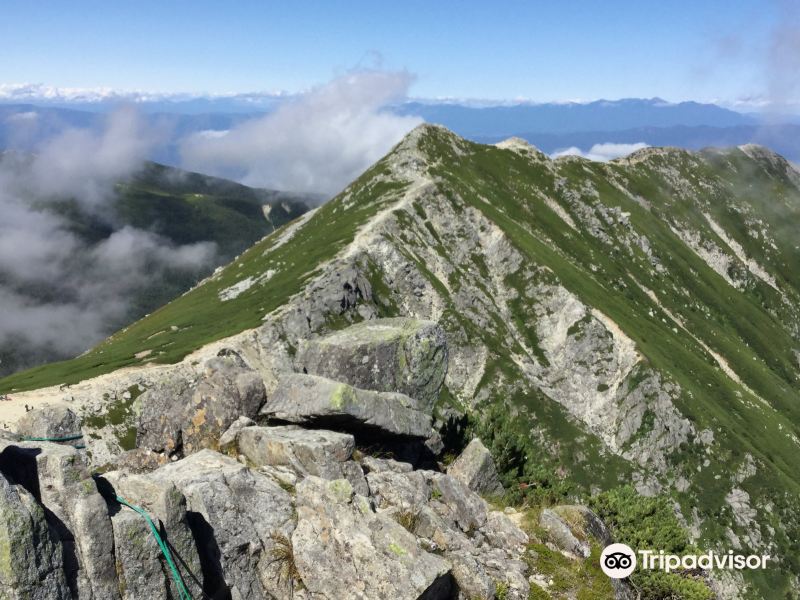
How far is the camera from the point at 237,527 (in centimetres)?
1814

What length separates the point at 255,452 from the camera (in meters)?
23.7

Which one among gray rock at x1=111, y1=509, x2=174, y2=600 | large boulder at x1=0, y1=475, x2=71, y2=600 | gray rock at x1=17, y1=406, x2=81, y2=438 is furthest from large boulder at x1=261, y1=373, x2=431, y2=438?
large boulder at x1=0, y1=475, x2=71, y2=600

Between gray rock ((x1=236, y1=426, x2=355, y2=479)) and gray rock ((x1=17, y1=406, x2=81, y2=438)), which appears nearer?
gray rock ((x1=236, y1=426, x2=355, y2=479))

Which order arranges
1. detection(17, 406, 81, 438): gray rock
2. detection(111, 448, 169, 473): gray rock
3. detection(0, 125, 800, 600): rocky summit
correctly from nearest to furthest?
detection(0, 125, 800, 600): rocky summit, detection(17, 406, 81, 438): gray rock, detection(111, 448, 169, 473): gray rock

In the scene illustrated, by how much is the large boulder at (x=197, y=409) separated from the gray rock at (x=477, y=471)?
1164cm

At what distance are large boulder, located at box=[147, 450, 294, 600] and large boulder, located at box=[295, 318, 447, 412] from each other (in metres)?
15.6

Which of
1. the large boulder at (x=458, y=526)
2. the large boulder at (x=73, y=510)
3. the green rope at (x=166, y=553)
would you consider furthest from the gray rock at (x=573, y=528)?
the large boulder at (x=73, y=510)

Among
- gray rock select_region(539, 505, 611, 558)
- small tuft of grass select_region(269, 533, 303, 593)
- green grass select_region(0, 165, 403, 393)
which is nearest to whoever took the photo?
small tuft of grass select_region(269, 533, 303, 593)

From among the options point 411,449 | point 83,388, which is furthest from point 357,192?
point 411,449

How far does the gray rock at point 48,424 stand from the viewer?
23.1 meters

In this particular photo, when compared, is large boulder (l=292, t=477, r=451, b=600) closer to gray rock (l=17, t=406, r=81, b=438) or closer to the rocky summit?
the rocky summit

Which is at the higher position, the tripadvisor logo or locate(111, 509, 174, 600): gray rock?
locate(111, 509, 174, 600): gray rock

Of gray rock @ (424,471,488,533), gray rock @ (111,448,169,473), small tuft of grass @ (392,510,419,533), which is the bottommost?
gray rock @ (424,471,488,533)

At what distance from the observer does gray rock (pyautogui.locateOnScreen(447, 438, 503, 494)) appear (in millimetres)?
29641
